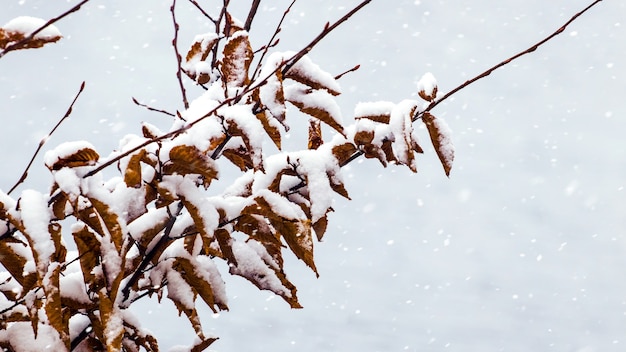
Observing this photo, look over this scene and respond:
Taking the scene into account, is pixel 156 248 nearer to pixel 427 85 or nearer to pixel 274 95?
pixel 274 95

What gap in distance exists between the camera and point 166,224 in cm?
100

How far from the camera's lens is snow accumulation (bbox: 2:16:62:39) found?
0.81 m

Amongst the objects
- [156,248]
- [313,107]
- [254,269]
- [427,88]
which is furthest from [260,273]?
[427,88]

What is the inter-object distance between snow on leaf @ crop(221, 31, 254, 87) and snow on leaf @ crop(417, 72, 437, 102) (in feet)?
0.94

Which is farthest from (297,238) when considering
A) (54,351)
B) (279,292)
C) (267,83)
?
(54,351)

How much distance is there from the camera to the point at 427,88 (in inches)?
43.5

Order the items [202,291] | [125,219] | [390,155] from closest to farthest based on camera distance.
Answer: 1. [125,219]
2. [202,291]
3. [390,155]

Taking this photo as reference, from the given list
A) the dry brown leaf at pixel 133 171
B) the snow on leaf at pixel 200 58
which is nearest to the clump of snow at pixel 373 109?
the snow on leaf at pixel 200 58

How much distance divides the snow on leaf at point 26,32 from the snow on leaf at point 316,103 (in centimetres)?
35

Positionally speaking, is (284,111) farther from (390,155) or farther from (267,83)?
(390,155)

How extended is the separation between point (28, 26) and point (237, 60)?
0.32 meters

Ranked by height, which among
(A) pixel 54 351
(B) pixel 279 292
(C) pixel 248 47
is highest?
(C) pixel 248 47

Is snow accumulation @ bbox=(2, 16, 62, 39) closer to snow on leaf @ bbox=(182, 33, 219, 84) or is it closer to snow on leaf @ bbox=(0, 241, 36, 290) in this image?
snow on leaf @ bbox=(0, 241, 36, 290)

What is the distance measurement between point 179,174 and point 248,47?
240mm
